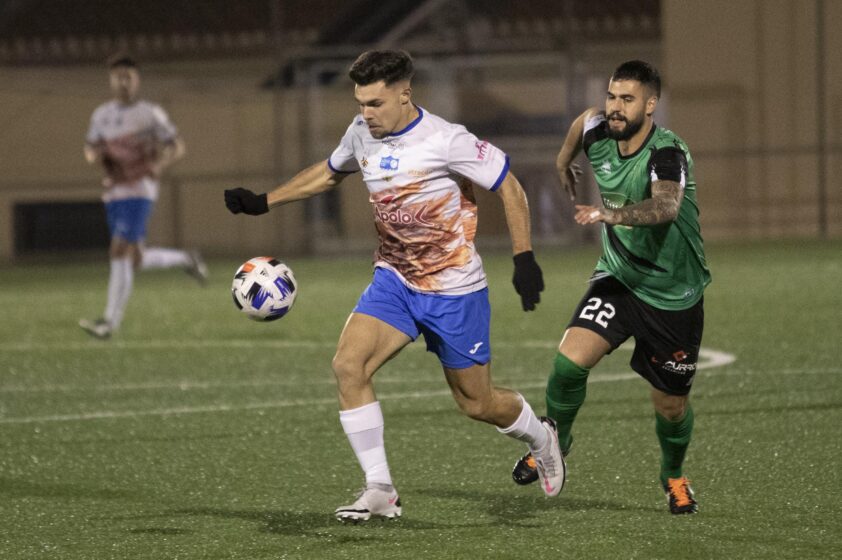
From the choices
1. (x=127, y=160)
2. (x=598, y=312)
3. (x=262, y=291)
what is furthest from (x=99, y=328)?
(x=598, y=312)

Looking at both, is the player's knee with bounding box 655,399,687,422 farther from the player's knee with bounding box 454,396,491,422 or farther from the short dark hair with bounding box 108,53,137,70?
the short dark hair with bounding box 108,53,137,70

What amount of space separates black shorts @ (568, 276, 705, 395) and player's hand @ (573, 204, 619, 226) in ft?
2.49

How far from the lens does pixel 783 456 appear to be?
271 inches

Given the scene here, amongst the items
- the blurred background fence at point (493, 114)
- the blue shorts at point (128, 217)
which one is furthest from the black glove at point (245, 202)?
the blurred background fence at point (493, 114)

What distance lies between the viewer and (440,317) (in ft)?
19.0

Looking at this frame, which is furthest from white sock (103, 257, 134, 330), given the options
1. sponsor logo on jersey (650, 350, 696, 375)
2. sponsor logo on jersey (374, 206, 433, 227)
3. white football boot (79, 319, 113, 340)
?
sponsor logo on jersey (650, 350, 696, 375)

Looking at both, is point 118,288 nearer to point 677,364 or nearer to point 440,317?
point 440,317

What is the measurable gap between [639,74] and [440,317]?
1.22 meters

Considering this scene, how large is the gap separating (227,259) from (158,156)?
1091cm

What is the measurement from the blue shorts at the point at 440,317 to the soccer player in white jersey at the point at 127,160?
7.27 meters

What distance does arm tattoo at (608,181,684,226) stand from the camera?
5.33 m

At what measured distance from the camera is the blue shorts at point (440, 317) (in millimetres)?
5777

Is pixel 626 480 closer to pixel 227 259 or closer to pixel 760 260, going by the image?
pixel 760 260

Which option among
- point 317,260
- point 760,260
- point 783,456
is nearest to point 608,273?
point 783,456
